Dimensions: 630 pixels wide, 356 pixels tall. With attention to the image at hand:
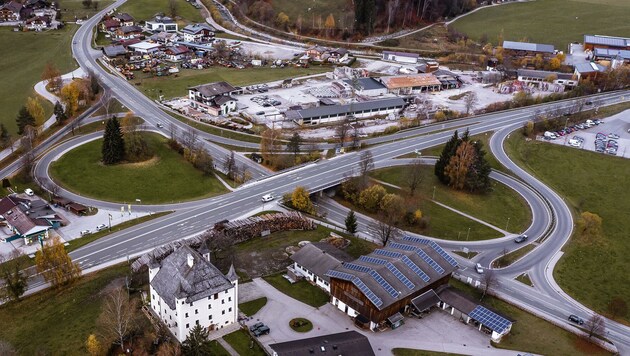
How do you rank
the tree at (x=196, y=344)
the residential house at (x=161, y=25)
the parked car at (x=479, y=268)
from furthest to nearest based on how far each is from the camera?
the residential house at (x=161, y=25)
the parked car at (x=479, y=268)
the tree at (x=196, y=344)

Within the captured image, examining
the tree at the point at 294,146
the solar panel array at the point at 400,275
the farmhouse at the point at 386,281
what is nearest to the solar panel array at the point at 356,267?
the farmhouse at the point at 386,281

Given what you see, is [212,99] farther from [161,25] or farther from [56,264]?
[161,25]

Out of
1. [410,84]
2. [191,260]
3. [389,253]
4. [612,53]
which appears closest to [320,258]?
[389,253]

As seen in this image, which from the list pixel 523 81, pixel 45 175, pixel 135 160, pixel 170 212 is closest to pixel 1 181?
pixel 45 175

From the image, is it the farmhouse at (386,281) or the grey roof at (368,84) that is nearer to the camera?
the farmhouse at (386,281)

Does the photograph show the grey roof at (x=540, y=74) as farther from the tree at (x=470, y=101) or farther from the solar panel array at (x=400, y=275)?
the solar panel array at (x=400, y=275)

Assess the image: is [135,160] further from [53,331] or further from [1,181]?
[53,331]

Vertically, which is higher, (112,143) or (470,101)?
(470,101)
